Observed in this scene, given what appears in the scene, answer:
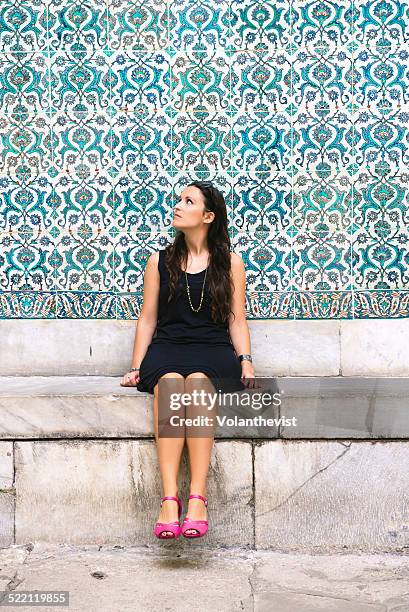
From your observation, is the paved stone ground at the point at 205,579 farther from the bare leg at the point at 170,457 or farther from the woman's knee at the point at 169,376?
the woman's knee at the point at 169,376

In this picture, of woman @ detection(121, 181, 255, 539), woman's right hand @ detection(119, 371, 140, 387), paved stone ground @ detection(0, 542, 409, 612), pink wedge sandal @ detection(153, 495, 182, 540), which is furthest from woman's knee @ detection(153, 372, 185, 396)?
paved stone ground @ detection(0, 542, 409, 612)

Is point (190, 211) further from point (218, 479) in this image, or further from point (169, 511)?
point (169, 511)

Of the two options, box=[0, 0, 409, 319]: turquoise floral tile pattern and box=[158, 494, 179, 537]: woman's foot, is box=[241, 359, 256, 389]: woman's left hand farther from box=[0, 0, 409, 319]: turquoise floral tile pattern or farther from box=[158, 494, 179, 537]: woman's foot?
box=[158, 494, 179, 537]: woman's foot

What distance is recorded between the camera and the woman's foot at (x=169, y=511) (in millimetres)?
3201

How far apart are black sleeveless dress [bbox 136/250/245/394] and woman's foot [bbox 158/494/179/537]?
517mm

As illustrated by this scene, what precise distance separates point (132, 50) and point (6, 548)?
8.18 feet

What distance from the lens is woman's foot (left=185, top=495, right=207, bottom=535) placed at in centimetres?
323

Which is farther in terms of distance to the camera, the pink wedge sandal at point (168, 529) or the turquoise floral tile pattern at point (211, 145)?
the turquoise floral tile pattern at point (211, 145)

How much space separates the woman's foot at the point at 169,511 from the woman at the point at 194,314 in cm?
10

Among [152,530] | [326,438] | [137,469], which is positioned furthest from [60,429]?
[326,438]

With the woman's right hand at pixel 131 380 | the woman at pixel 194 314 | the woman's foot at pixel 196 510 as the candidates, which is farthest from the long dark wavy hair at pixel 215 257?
the woman's foot at pixel 196 510

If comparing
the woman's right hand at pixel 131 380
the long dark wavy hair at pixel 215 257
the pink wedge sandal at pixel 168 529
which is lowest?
the pink wedge sandal at pixel 168 529

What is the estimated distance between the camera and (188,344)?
366 centimetres

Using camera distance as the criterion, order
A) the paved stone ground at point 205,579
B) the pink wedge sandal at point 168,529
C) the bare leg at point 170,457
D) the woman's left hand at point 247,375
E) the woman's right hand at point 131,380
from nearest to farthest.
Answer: the paved stone ground at point 205,579 < the pink wedge sandal at point 168,529 < the bare leg at point 170,457 < the woman's left hand at point 247,375 < the woman's right hand at point 131,380
